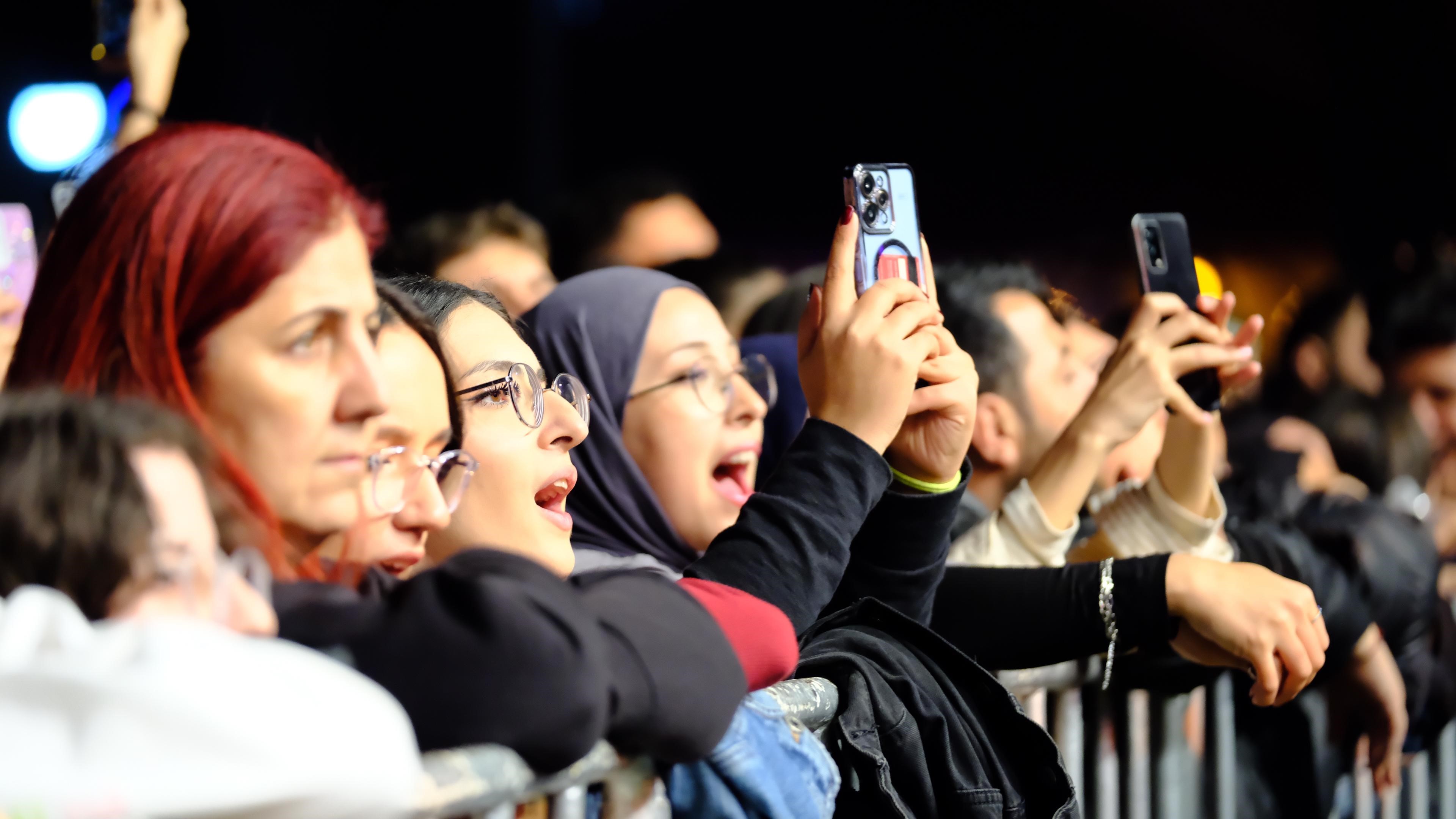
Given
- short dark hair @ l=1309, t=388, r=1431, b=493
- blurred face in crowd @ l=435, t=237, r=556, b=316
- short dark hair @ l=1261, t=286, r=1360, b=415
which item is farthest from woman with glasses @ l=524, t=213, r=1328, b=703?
short dark hair @ l=1261, t=286, r=1360, b=415

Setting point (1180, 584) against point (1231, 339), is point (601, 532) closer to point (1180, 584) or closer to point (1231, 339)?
point (1180, 584)

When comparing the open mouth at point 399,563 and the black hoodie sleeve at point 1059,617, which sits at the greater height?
the open mouth at point 399,563

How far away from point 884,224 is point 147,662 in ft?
4.35

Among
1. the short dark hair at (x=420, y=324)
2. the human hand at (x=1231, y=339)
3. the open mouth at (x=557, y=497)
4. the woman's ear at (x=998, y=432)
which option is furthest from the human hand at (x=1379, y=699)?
the short dark hair at (x=420, y=324)

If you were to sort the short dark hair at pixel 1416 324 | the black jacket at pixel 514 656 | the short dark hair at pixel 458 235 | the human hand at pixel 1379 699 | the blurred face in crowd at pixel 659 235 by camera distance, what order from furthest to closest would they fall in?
the short dark hair at pixel 1416 324 < the blurred face in crowd at pixel 659 235 < the short dark hair at pixel 458 235 < the human hand at pixel 1379 699 < the black jacket at pixel 514 656

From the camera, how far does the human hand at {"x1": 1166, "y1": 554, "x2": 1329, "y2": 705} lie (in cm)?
225

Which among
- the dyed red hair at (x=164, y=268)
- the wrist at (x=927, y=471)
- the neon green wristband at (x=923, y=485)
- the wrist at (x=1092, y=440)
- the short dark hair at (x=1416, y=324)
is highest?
the dyed red hair at (x=164, y=268)

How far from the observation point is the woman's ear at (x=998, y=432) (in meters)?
3.29

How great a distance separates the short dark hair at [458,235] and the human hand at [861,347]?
1.89 metres

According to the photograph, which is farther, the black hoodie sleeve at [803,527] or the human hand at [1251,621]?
the human hand at [1251,621]

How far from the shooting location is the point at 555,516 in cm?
195

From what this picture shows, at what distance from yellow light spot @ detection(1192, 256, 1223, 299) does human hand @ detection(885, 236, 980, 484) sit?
8.58m

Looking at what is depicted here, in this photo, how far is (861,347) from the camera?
6.04ft

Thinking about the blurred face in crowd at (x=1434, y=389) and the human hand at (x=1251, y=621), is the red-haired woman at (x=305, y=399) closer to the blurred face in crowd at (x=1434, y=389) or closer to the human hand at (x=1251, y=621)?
the human hand at (x=1251, y=621)
